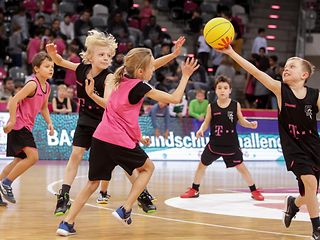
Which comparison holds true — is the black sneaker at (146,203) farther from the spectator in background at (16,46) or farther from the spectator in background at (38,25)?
the spectator in background at (38,25)

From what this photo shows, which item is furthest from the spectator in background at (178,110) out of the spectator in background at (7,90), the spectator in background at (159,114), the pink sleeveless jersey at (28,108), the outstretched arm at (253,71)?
the outstretched arm at (253,71)

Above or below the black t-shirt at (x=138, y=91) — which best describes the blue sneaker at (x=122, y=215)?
below

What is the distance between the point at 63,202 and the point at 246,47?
1835cm

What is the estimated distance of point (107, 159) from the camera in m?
7.59

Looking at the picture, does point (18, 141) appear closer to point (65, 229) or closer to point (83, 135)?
point (83, 135)

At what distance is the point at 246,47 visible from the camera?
86.1ft

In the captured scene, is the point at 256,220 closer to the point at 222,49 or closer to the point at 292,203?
the point at 292,203

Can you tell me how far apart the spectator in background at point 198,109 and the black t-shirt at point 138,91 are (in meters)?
12.1

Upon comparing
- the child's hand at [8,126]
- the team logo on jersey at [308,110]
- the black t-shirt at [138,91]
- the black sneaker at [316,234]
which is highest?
the black t-shirt at [138,91]

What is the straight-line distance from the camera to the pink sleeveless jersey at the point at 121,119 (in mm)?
7520

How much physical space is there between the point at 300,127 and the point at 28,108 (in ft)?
11.6

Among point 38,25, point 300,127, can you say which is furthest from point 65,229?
point 38,25

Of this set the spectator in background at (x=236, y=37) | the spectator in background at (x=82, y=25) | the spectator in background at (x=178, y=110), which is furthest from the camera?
the spectator in background at (x=236, y=37)

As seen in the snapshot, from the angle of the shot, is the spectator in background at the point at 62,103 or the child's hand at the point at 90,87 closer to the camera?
the child's hand at the point at 90,87
